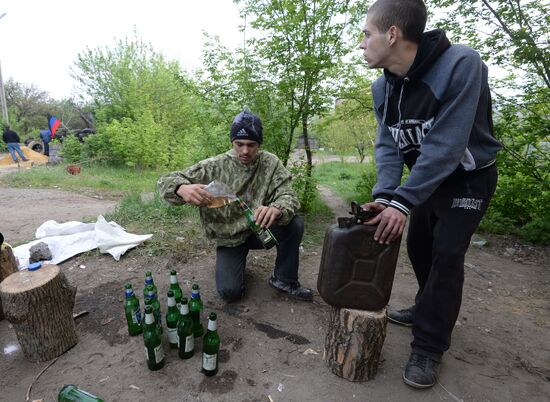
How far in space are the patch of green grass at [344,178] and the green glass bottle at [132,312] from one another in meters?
3.80

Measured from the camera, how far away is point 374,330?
1.95 m

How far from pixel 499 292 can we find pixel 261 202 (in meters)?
2.72

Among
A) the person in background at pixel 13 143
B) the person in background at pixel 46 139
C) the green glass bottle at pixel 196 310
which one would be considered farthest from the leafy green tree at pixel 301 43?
the person in background at pixel 46 139

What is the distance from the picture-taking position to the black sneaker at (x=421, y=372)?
196 centimetres

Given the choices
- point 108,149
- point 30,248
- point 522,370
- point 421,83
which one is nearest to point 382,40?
point 421,83

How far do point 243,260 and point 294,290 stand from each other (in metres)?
0.55

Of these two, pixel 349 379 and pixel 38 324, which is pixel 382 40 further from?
pixel 38 324

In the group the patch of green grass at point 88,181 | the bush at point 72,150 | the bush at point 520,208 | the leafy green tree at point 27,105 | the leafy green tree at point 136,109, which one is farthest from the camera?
the leafy green tree at point 27,105

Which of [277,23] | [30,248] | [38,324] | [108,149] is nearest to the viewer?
[38,324]

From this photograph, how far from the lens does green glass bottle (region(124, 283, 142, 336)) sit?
7.76ft

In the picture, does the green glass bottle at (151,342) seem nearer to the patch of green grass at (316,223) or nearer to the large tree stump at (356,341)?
the large tree stump at (356,341)

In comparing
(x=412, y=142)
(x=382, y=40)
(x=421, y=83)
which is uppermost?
(x=382, y=40)

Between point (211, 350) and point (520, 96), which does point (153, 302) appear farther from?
point (520, 96)

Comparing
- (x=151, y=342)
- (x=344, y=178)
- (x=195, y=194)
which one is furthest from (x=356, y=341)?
(x=344, y=178)
